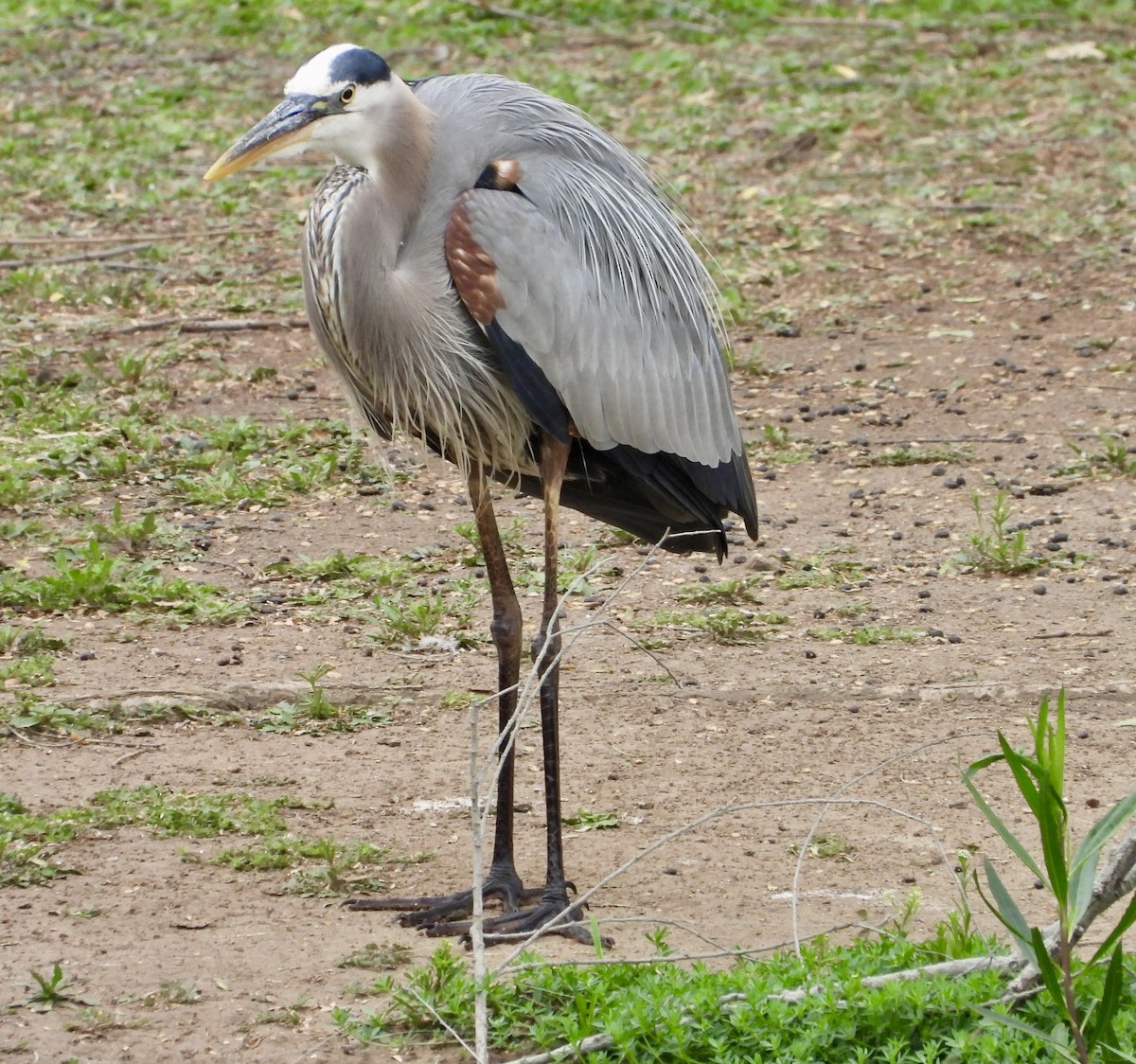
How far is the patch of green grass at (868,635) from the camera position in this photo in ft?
18.9

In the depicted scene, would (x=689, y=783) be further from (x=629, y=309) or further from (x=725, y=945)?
(x=629, y=309)

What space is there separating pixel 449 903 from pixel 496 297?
58.5 inches

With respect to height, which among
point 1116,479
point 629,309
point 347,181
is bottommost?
point 1116,479

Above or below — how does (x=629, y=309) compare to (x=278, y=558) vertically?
above

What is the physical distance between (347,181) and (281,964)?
189cm

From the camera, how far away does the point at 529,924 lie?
13.7 ft

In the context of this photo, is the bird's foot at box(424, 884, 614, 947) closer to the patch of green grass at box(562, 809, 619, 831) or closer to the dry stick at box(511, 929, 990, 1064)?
the patch of green grass at box(562, 809, 619, 831)

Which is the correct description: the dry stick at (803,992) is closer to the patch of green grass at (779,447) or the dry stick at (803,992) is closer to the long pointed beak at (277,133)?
the long pointed beak at (277,133)

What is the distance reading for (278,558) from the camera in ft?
20.7

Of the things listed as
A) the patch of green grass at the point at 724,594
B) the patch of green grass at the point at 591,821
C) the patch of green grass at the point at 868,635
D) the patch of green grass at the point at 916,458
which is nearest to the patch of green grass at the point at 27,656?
the patch of green grass at the point at 591,821

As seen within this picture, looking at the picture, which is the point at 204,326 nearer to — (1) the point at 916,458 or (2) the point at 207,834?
(1) the point at 916,458

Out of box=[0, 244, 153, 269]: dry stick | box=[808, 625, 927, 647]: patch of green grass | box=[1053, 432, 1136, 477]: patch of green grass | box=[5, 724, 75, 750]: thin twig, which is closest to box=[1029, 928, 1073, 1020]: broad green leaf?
box=[808, 625, 927, 647]: patch of green grass

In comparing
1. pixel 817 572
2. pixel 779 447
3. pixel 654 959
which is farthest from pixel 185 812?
pixel 779 447

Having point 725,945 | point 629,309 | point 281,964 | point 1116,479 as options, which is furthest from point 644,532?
point 1116,479
